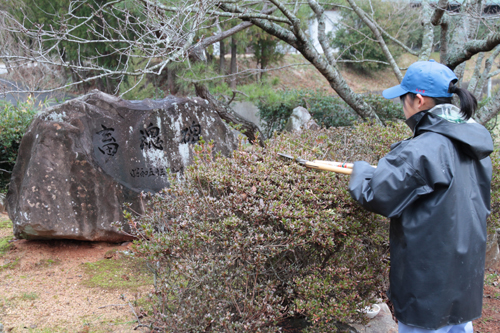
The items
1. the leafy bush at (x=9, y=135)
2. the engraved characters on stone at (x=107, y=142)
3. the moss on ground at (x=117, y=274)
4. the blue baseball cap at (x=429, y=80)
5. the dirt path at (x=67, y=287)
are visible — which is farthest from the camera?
the leafy bush at (x=9, y=135)

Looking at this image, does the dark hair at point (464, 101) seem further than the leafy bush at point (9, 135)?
No

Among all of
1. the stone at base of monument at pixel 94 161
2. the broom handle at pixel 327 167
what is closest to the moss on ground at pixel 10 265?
the stone at base of monument at pixel 94 161

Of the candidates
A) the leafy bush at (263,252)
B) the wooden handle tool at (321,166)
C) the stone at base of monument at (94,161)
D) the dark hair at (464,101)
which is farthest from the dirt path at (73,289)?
the dark hair at (464,101)

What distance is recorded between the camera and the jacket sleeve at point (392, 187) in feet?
5.49

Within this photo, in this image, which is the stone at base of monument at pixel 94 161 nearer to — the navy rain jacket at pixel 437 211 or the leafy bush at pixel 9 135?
the leafy bush at pixel 9 135

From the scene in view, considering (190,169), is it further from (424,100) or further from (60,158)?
(60,158)

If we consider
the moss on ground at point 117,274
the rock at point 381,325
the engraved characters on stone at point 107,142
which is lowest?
the moss on ground at point 117,274

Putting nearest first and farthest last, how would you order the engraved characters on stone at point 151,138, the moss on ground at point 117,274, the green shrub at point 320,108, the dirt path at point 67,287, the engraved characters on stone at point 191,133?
1. the dirt path at point 67,287
2. the moss on ground at point 117,274
3. the engraved characters on stone at point 151,138
4. the engraved characters on stone at point 191,133
5. the green shrub at point 320,108

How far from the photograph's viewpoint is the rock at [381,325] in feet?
8.87

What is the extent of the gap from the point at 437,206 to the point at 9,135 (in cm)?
572

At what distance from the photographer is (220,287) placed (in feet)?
6.84

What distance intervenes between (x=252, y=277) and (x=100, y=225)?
2.49 m

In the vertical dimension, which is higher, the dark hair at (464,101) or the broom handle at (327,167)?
the dark hair at (464,101)

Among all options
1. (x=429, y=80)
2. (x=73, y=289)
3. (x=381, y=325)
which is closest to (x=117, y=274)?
(x=73, y=289)
